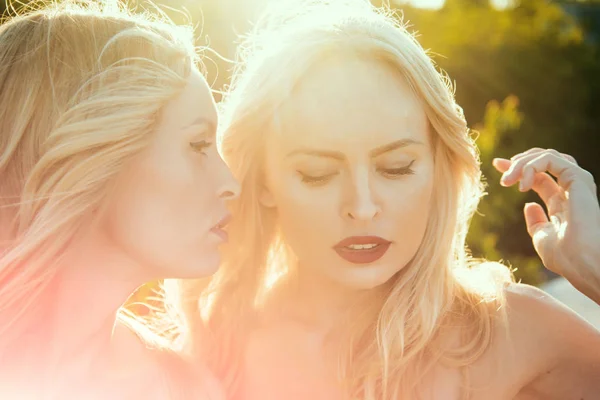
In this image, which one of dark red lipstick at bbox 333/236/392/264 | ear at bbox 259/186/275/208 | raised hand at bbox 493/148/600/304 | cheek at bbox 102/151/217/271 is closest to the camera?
cheek at bbox 102/151/217/271

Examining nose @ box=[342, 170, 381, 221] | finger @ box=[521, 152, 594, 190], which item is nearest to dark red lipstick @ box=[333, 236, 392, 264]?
nose @ box=[342, 170, 381, 221]

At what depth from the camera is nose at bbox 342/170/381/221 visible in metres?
2.42

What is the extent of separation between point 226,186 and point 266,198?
1.12 feet

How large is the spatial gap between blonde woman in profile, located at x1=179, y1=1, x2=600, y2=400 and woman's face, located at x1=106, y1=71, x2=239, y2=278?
27 cm

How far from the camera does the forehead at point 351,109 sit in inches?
95.3

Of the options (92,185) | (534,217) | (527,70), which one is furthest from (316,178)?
(527,70)

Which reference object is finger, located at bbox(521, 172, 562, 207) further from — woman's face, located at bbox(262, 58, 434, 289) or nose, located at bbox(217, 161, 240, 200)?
nose, located at bbox(217, 161, 240, 200)

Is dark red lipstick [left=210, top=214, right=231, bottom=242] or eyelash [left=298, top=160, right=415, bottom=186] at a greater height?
eyelash [left=298, top=160, right=415, bottom=186]

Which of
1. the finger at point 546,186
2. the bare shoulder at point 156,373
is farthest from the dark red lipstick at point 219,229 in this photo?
the finger at point 546,186

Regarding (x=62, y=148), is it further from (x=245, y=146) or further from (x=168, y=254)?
(x=245, y=146)

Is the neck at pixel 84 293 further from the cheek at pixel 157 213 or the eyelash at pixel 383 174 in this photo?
the eyelash at pixel 383 174

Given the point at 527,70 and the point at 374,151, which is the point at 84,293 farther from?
the point at 527,70

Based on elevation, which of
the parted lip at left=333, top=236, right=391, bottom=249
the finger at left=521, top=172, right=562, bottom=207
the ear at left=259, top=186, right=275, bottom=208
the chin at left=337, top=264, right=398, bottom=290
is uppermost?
the finger at left=521, top=172, right=562, bottom=207

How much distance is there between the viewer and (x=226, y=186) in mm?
2434
